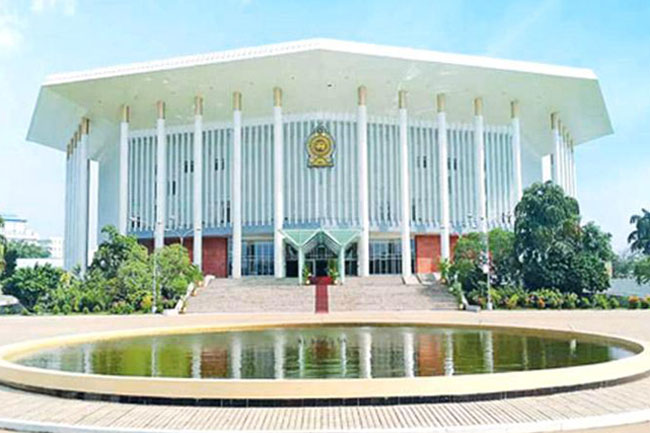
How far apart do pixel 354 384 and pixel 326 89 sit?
107ft

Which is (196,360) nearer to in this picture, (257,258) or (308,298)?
(308,298)

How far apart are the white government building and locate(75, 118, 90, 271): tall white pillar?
0.13 m

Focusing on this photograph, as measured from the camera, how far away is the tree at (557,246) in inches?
1223

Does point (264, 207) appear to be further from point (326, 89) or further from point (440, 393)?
point (440, 393)

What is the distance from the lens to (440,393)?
8016mm

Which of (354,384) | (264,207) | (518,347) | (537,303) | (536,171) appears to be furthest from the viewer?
(536,171)

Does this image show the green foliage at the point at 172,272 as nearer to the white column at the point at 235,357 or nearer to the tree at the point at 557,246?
the white column at the point at 235,357

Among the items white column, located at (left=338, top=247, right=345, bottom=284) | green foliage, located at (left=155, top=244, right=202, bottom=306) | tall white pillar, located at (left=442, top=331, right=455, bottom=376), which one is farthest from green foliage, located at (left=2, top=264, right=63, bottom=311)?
tall white pillar, located at (left=442, top=331, right=455, bottom=376)

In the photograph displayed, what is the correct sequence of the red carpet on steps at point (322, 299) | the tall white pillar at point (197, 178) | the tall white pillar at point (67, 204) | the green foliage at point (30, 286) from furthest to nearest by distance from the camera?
the tall white pillar at point (67, 204)
the tall white pillar at point (197, 178)
the green foliage at point (30, 286)
the red carpet on steps at point (322, 299)

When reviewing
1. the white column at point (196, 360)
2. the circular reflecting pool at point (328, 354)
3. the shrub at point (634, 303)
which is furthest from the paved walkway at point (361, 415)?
the shrub at point (634, 303)

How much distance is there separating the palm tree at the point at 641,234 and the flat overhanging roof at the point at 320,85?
31.5 ft

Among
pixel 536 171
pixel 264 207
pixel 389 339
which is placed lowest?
pixel 389 339

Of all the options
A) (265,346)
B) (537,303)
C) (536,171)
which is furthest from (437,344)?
(536,171)

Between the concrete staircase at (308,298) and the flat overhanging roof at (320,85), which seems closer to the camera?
the concrete staircase at (308,298)
